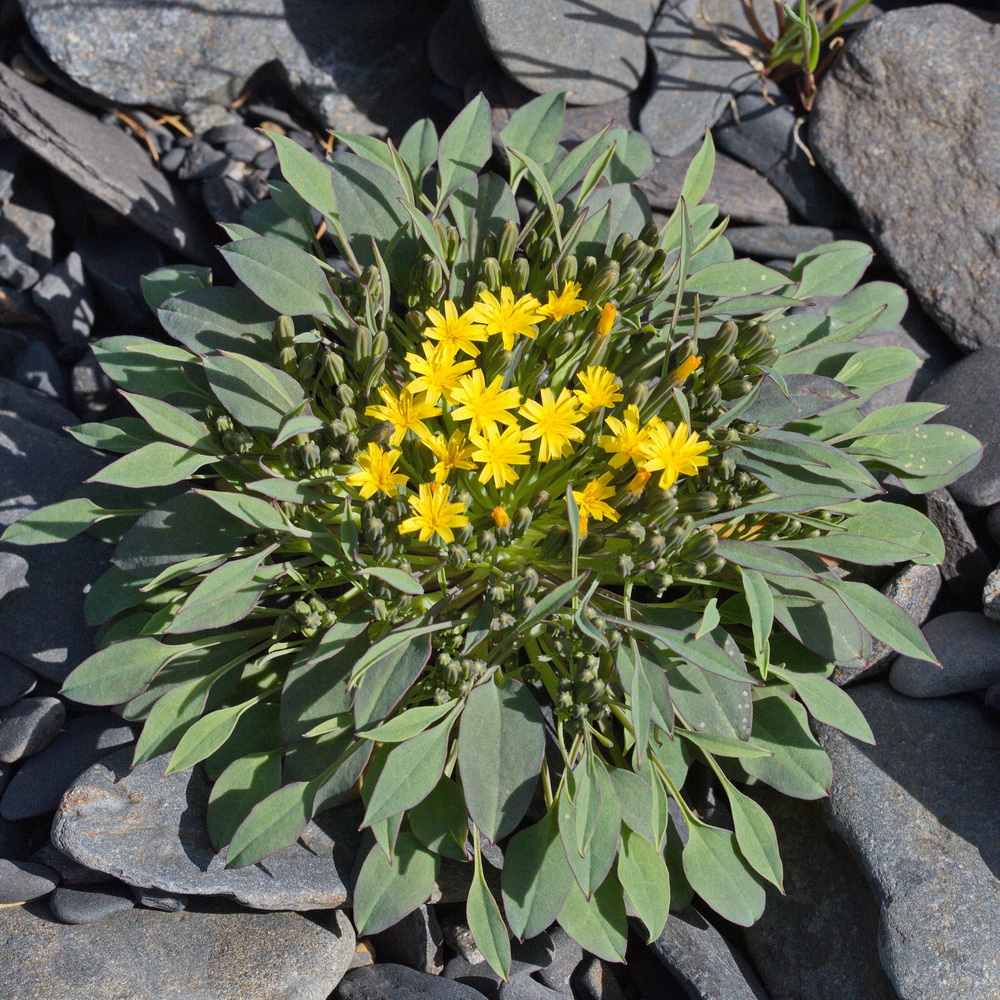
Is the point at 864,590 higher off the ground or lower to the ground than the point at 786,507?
lower

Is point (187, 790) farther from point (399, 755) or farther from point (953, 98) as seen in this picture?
point (953, 98)

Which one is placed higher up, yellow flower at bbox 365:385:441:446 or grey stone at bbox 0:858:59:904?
yellow flower at bbox 365:385:441:446

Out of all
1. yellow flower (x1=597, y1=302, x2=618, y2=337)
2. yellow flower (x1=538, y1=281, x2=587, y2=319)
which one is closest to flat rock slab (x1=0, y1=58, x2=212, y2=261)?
yellow flower (x1=538, y1=281, x2=587, y2=319)

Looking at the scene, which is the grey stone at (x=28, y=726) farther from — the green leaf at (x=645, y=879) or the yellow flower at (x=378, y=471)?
the green leaf at (x=645, y=879)

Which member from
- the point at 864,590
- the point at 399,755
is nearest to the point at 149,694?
the point at 399,755

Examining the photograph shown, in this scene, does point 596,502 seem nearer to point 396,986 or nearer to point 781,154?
point 396,986

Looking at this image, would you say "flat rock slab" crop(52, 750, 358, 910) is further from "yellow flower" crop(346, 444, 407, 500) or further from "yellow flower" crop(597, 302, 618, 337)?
"yellow flower" crop(597, 302, 618, 337)
